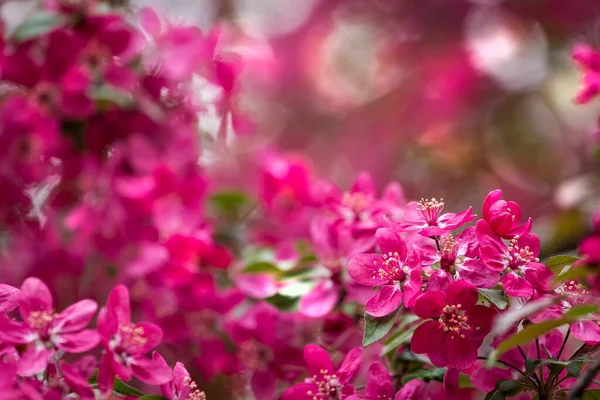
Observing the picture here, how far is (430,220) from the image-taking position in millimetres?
815

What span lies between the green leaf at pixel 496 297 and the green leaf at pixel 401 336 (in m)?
0.10

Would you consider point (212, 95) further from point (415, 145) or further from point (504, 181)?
point (504, 181)

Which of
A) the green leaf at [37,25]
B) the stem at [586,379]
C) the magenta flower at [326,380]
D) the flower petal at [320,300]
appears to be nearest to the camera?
the stem at [586,379]

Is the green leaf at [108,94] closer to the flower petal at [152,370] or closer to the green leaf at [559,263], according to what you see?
the flower petal at [152,370]

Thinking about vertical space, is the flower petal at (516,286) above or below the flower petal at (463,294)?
above

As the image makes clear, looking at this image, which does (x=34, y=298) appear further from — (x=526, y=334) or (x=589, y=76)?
(x=589, y=76)

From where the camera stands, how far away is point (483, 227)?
77 centimetres

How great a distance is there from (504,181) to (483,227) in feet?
5.03

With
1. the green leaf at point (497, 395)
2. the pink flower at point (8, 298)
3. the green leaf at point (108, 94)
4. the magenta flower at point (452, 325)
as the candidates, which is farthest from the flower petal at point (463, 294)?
the green leaf at point (108, 94)

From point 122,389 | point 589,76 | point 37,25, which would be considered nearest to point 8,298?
point 122,389

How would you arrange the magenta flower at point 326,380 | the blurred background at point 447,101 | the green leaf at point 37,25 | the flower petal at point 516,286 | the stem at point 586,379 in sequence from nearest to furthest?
the stem at point 586,379
the flower petal at point 516,286
the magenta flower at point 326,380
the green leaf at point 37,25
the blurred background at point 447,101

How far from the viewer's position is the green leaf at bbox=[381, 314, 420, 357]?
2.68 ft

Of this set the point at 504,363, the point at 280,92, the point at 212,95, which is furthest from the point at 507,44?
the point at 504,363

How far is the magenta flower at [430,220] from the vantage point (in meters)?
0.78
